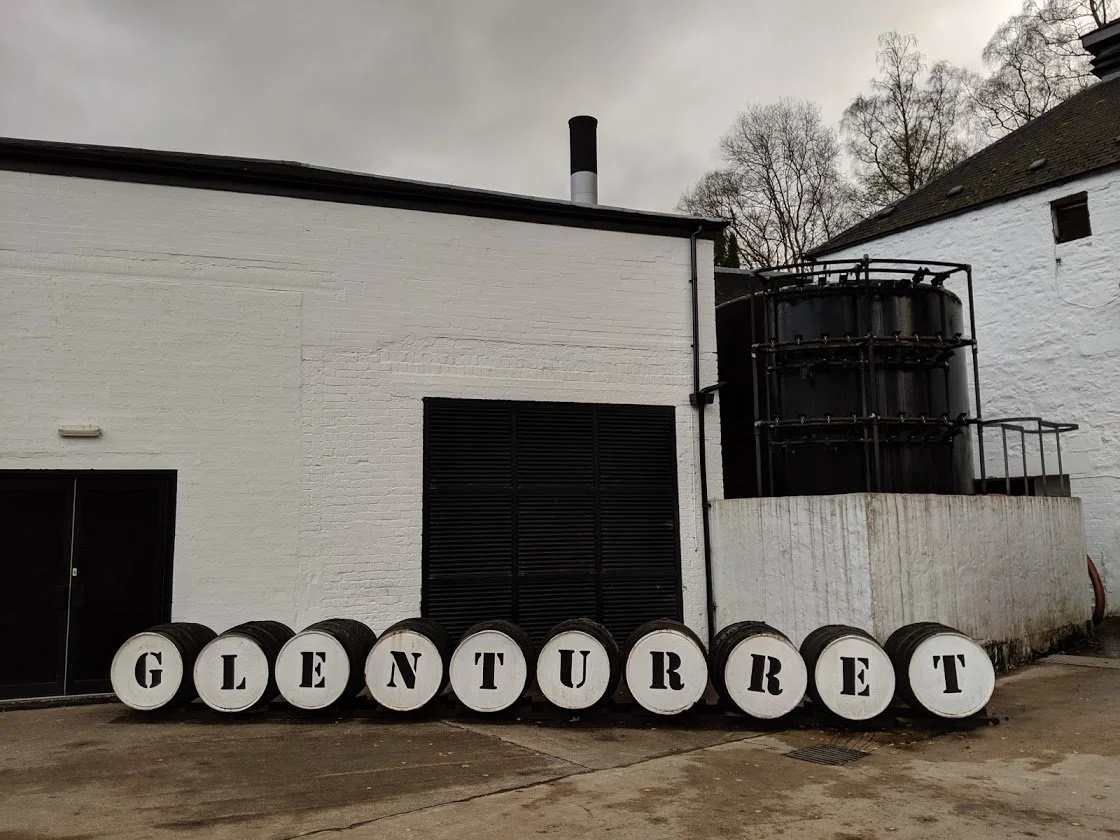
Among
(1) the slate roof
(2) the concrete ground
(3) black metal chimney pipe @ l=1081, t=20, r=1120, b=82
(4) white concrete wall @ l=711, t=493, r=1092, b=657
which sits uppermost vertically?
(3) black metal chimney pipe @ l=1081, t=20, r=1120, b=82

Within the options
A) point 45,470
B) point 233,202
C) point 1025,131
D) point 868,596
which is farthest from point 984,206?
point 45,470

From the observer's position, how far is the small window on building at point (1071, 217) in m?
13.6

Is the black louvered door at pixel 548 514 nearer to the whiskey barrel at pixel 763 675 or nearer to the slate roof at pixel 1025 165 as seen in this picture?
the whiskey barrel at pixel 763 675

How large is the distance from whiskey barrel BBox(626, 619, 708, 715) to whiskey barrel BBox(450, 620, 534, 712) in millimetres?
896

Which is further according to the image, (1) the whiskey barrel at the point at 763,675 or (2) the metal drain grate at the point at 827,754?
Result: (1) the whiskey barrel at the point at 763,675

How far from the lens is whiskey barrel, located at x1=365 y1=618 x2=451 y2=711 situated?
293 inches

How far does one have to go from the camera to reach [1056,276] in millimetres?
13711

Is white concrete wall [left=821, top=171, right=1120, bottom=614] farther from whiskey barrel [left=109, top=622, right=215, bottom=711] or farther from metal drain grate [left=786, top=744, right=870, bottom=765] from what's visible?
whiskey barrel [left=109, top=622, right=215, bottom=711]

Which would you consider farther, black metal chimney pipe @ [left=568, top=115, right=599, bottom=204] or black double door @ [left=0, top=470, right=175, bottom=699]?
black metal chimney pipe @ [left=568, top=115, right=599, bottom=204]

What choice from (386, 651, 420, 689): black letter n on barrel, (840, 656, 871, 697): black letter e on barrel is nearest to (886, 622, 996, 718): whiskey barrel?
(840, 656, 871, 697): black letter e on barrel

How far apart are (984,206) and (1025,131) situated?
3100 mm

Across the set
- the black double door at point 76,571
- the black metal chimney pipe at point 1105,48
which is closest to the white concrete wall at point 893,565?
the black double door at point 76,571

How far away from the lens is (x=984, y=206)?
14734 millimetres

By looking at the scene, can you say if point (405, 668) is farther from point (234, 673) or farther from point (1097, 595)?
point (1097, 595)
